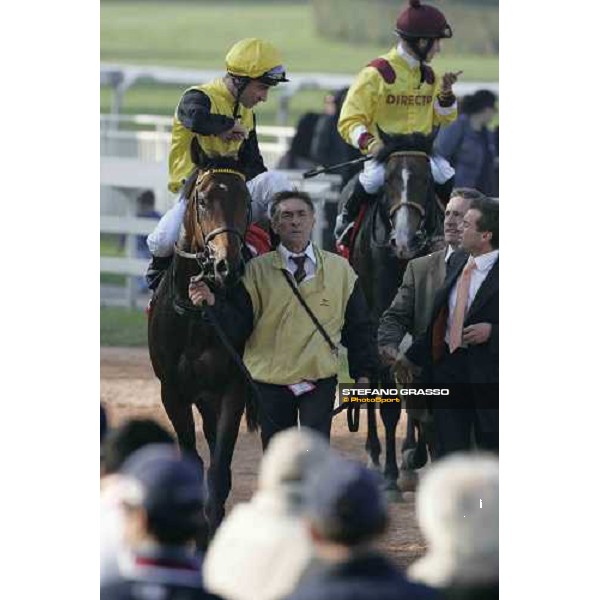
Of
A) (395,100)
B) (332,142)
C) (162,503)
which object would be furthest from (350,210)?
(162,503)

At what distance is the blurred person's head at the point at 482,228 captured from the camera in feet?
33.6

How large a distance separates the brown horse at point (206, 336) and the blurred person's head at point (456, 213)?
45.5 inches

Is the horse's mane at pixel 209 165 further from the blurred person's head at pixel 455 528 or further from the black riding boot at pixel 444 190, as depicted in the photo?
the blurred person's head at pixel 455 528

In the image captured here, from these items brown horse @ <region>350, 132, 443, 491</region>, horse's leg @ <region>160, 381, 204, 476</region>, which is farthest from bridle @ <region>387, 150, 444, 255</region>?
horse's leg @ <region>160, 381, 204, 476</region>

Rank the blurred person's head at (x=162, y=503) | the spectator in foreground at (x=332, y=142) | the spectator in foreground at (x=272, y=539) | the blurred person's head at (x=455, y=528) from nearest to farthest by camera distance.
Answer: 1. the blurred person's head at (x=162, y=503)
2. the blurred person's head at (x=455, y=528)
3. the spectator in foreground at (x=272, y=539)
4. the spectator in foreground at (x=332, y=142)

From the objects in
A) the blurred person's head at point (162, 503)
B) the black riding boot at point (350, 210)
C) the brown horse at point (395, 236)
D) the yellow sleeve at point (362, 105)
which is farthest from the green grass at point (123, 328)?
the blurred person's head at point (162, 503)

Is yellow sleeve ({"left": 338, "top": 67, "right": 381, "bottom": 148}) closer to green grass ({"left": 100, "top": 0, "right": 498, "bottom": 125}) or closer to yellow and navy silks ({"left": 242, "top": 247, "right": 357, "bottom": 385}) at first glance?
green grass ({"left": 100, "top": 0, "right": 498, "bottom": 125})

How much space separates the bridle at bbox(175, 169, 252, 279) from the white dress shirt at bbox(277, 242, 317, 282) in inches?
8.2

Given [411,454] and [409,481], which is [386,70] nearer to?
[411,454]

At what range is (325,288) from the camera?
10078 millimetres

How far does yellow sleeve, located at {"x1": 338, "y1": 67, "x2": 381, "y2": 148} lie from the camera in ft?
36.0

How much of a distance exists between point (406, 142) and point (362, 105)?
0.36 m

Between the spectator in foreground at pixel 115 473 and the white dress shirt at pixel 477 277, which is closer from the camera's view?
the spectator in foreground at pixel 115 473
